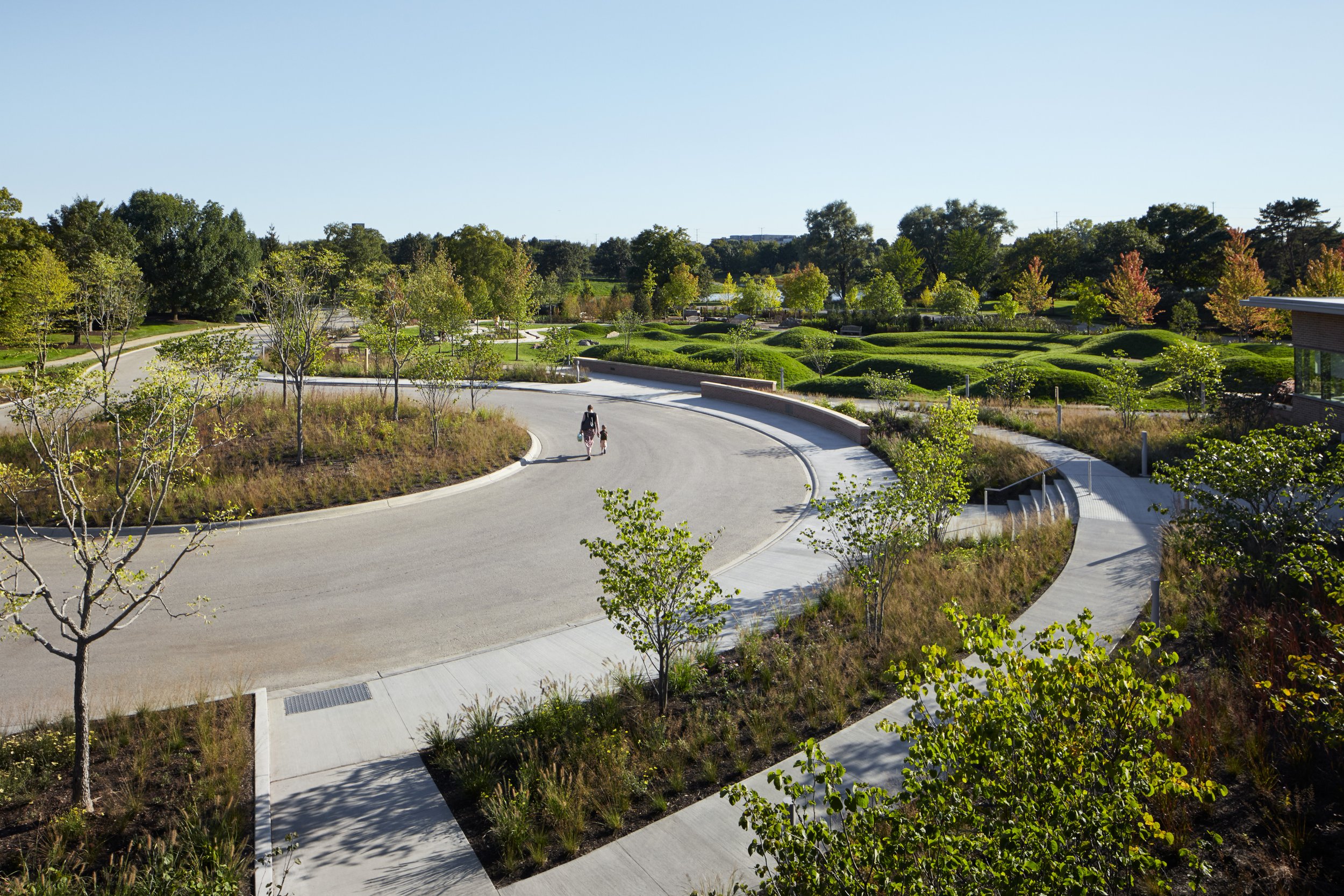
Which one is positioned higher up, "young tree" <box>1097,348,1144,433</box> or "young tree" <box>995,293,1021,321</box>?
"young tree" <box>995,293,1021,321</box>

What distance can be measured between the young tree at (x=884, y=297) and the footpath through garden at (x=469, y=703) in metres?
52.4

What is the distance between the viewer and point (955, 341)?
51.3 m

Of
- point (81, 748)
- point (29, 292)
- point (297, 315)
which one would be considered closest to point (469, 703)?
point (81, 748)

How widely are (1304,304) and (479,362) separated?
20.1m

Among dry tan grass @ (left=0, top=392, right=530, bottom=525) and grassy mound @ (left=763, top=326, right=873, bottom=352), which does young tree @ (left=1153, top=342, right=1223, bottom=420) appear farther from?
grassy mound @ (left=763, top=326, right=873, bottom=352)

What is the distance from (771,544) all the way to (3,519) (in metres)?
14.2

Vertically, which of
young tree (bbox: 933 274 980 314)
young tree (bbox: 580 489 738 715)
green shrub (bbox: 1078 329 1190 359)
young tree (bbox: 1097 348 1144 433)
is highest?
young tree (bbox: 933 274 980 314)

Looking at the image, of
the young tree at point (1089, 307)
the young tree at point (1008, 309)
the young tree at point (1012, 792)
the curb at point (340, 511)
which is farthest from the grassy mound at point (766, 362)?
the young tree at point (1012, 792)

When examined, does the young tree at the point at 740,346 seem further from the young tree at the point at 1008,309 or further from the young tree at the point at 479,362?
the young tree at the point at 1008,309

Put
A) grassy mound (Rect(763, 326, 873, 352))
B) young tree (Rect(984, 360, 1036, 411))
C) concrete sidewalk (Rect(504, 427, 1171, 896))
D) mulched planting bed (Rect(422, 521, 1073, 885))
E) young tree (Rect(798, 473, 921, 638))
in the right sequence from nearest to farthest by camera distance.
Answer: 1. concrete sidewalk (Rect(504, 427, 1171, 896))
2. mulched planting bed (Rect(422, 521, 1073, 885))
3. young tree (Rect(798, 473, 921, 638))
4. young tree (Rect(984, 360, 1036, 411))
5. grassy mound (Rect(763, 326, 873, 352))

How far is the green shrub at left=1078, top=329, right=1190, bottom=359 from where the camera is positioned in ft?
135

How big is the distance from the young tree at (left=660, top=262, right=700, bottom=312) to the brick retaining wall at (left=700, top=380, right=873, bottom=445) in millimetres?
37190

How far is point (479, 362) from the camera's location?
79.8 feet

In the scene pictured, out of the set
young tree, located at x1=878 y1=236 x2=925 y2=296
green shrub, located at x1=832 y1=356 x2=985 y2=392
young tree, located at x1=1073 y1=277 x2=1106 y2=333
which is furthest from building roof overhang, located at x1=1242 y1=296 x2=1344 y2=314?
young tree, located at x1=878 y1=236 x2=925 y2=296
